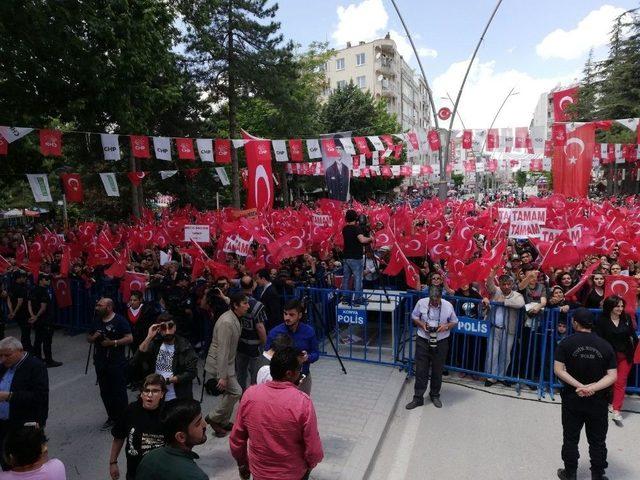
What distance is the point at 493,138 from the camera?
1869 centimetres

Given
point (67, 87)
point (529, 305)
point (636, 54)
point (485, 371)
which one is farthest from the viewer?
point (636, 54)

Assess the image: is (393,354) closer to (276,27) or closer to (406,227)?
(406,227)

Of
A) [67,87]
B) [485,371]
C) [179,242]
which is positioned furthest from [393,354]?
[67,87]

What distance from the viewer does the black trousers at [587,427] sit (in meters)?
4.29

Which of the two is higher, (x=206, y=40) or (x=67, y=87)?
(x=206, y=40)

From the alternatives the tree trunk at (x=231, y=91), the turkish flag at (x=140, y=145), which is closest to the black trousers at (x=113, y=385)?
the turkish flag at (x=140, y=145)

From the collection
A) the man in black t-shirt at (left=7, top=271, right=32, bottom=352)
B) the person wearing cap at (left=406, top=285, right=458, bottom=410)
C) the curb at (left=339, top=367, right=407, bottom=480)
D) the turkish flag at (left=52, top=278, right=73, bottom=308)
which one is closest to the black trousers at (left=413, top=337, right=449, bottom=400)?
the person wearing cap at (left=406, top=285, right=458, bottom=410)

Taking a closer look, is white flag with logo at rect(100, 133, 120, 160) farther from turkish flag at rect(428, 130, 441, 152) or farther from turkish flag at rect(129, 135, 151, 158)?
turkish flag at rect(428, 130, 441, 152)

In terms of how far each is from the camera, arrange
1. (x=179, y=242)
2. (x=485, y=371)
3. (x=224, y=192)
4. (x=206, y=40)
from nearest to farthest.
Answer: (x=485, y=371) < (x=179, y=242) < (x=206, y=40) < (x=224, y=192)

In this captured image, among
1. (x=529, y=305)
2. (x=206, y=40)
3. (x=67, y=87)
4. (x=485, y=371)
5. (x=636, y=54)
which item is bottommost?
(x=485, y=371)

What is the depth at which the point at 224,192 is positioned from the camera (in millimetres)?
32844

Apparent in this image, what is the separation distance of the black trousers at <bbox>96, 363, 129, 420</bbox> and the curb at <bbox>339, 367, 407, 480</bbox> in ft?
8.47

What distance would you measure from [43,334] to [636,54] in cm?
4242

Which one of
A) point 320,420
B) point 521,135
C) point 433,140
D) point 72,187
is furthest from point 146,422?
point 521,135
